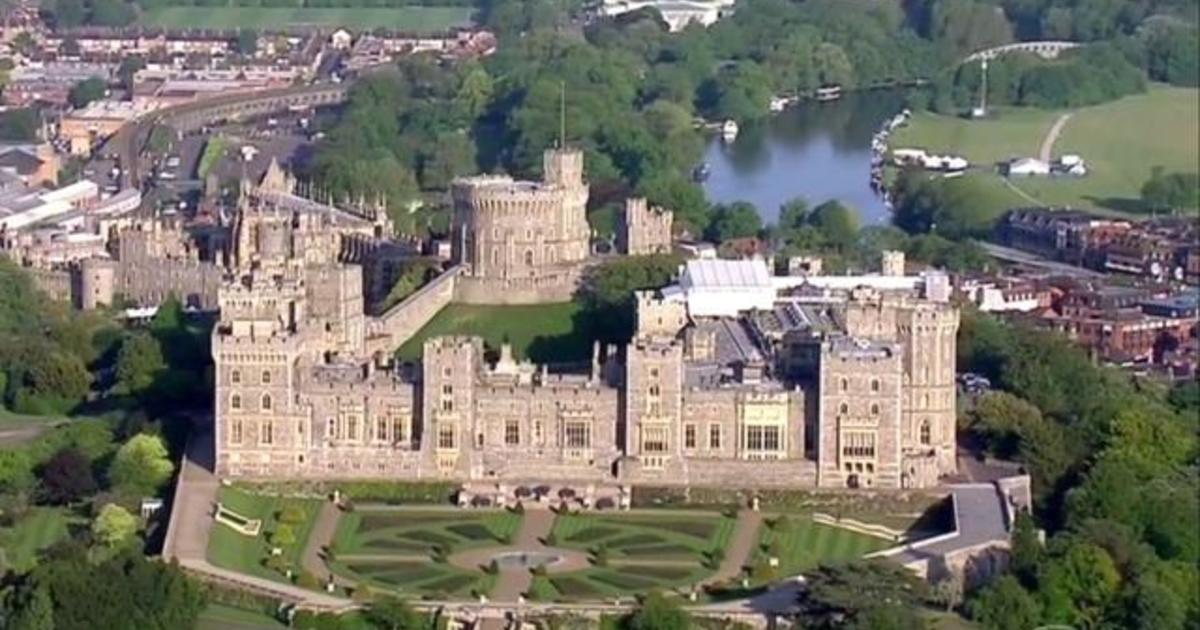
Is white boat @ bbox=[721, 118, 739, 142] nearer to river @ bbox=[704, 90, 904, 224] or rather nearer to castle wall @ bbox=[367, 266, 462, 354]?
river @ bbox=[704, 90, 904, 224]

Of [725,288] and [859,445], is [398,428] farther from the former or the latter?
[725,288]

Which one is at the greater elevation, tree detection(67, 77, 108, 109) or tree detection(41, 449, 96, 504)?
tree detection(67, 77, 108, 109)

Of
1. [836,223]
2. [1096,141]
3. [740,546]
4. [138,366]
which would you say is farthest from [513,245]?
[740,546]

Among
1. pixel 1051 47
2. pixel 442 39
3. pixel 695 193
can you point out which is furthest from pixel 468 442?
pixel 442 39

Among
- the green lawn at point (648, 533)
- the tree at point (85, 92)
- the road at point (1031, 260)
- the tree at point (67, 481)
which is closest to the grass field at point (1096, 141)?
the road at point (1031, 260)

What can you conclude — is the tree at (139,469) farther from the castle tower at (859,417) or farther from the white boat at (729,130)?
the white boat at (729,130)

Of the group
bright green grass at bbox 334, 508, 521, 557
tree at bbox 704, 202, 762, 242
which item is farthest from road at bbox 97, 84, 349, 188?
bright green grass at bbox 334, 508, 521, 557
